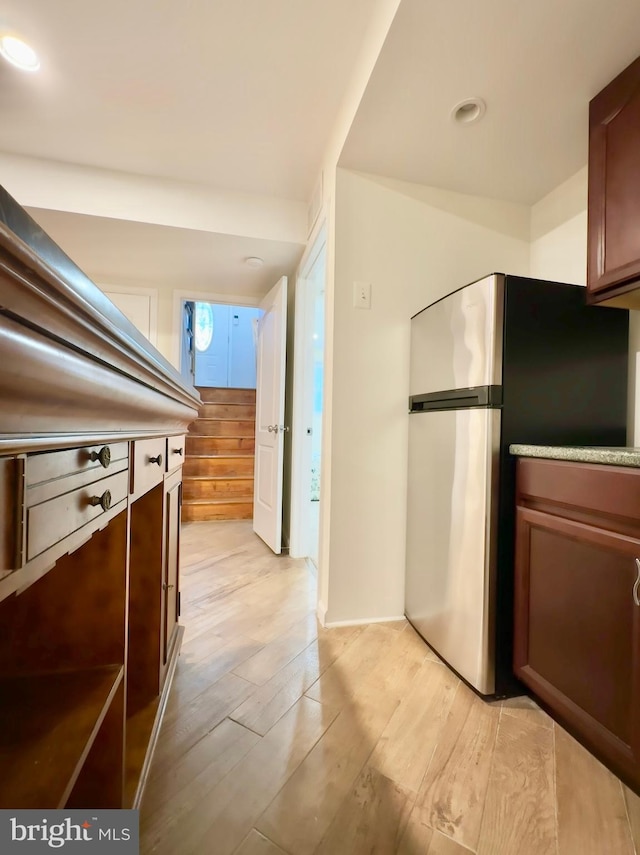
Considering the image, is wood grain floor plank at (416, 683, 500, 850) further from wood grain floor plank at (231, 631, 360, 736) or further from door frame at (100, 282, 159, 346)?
door frame at (100, 282, 159, 346)

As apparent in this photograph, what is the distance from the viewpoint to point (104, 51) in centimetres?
149

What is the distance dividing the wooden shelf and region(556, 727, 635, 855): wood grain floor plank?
96cm

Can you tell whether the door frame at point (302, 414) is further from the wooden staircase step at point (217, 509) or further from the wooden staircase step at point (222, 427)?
the wooden staircase step at point (222, 427)

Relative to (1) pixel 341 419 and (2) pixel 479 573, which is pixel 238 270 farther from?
(2) pixel 479 573

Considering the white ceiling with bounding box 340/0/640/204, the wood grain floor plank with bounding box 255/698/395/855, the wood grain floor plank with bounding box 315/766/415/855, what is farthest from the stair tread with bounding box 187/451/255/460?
the wood grain floor plank with bounding box 315/766/415/855

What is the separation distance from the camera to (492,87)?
1.34 meters

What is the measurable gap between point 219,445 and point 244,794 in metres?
3.14

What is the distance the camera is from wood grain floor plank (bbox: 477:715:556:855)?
0.80 metres

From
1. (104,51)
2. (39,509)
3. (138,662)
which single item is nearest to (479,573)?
(138,662)

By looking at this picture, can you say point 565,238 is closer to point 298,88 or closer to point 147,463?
point 298,88

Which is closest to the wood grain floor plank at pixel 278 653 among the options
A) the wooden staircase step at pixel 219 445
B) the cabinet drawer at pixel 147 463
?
the cabinet drawer at pixel 147 463

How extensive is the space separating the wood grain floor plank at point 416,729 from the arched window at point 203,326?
461 centimetres

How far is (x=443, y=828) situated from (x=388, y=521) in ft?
3.41

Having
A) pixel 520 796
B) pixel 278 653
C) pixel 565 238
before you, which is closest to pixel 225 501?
pixel 278 653
